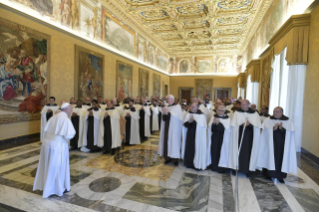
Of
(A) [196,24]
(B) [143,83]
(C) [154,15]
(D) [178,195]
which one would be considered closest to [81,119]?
(D) [178,195]

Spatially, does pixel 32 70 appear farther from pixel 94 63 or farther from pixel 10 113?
pixel 94 63

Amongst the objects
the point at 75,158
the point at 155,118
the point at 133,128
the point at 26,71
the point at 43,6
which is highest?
the point at 43,6

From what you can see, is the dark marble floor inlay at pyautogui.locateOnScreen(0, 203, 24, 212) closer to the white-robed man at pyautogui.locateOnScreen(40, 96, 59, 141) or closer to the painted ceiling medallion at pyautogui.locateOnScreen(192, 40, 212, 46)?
the white-robed man at pyautogui.locateOnScreen(40, 96, 59, 141)

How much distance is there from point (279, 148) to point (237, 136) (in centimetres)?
93

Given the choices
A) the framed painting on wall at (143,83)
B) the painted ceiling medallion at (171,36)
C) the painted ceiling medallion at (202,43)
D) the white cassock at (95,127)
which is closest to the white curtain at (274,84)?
the white cassock at (95,127)

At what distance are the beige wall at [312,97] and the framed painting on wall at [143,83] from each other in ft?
39.1

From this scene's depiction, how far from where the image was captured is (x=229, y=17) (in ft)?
39.8

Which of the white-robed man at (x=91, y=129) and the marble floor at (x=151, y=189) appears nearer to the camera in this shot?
the marble floor at (x=151, y=189)

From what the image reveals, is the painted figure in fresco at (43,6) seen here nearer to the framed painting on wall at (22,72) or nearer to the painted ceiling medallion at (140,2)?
the framed painting on wall at (22,72)

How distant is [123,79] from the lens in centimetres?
1301

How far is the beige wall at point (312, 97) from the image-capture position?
472cm

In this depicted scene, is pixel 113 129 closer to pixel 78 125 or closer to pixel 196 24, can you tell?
pixel 78 125

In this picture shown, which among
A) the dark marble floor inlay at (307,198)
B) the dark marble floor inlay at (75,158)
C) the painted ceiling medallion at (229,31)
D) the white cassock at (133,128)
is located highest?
the painted ceiling medallion at (229,31)

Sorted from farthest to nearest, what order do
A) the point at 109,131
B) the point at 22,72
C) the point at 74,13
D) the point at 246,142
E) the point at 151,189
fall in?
1. the point at 74,13
2. the point at 22,72
3. the point at 109,131
4. the point at 246,142
5. the point at 151,189
